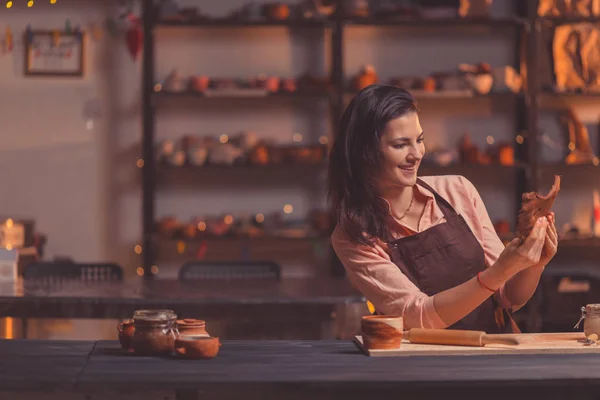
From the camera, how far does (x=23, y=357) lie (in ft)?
7.23

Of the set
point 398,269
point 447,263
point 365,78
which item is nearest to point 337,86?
point 365,78

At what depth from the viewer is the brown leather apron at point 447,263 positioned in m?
2.68

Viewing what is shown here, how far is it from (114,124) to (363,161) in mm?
3552

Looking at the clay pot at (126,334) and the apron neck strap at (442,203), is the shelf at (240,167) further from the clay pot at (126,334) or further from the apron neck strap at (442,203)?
the clay pot at (126,334)

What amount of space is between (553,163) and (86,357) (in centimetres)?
409

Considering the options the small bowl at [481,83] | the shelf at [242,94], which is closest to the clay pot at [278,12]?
the shelf at [242,94]

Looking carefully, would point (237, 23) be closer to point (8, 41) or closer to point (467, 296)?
point (8, 41)

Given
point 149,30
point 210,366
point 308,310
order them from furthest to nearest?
point 149,30 < point 308,310 < point 210,366

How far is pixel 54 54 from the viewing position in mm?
5848

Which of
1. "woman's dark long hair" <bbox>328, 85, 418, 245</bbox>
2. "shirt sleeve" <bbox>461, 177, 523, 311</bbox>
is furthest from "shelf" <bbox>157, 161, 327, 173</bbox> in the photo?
"woman's dark long hair" <bbox>328, 85, 418, 245</bbox>

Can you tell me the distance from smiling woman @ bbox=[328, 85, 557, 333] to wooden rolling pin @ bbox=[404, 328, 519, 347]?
0.12 m

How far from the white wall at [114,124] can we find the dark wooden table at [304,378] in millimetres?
3756

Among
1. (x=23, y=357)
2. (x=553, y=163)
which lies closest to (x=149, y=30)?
(x=553, y=163)

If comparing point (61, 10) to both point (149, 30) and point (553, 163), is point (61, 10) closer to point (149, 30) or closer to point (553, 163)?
point (149, 30)
